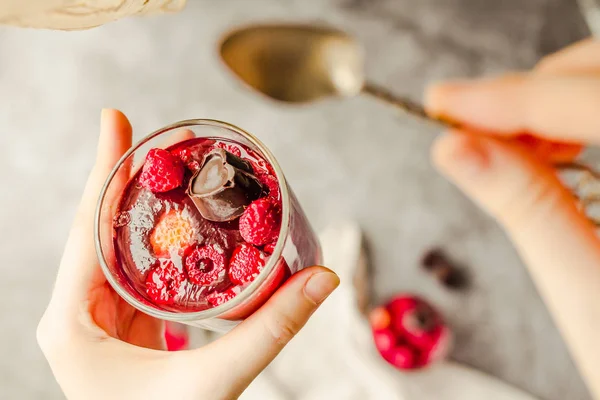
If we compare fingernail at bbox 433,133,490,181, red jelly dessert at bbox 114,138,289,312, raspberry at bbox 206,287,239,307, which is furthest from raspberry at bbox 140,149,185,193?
fingernail at bbox 433,133,490,181

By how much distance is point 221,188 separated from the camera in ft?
1.40

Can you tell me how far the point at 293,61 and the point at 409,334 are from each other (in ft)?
→ 1.96

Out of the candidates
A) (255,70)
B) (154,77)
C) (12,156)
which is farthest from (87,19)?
(12,156)

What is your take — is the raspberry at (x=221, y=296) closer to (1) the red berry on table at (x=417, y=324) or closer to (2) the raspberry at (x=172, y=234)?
(2) the raspberry at (x=172, y=234)

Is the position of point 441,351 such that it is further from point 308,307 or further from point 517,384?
point 308,307

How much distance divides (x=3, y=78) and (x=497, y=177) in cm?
114

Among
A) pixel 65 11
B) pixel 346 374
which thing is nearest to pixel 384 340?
pixel 346 374

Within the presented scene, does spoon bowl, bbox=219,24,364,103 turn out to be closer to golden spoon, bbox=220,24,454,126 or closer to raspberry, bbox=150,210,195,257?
golden spoon, bbox=220,24,454,126

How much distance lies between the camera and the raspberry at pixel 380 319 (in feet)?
3.56

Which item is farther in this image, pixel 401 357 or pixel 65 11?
pixel 401 357

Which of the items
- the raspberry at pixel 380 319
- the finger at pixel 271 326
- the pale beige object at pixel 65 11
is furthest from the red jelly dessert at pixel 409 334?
the pale beige object at pixel 65 11

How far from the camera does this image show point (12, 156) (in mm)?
1226

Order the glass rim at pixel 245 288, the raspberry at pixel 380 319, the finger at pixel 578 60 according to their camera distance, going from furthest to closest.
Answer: the raspberry at pixel 380 319 < the finger at pixel 578 60 < the glass rim at pixel 245 288

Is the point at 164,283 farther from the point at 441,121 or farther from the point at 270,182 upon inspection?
the point at 441,121
